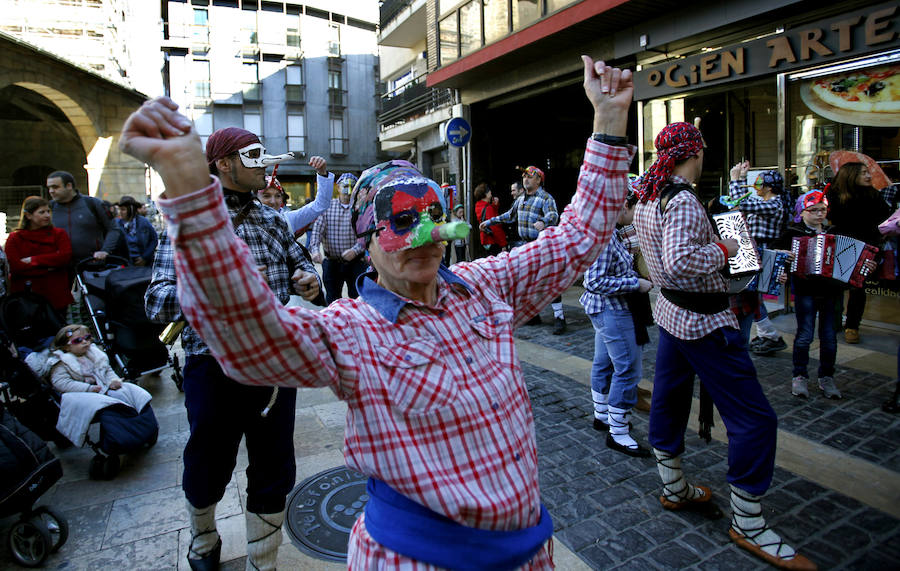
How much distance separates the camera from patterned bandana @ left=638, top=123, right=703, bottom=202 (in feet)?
10.1

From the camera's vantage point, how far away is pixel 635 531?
10.1 ft

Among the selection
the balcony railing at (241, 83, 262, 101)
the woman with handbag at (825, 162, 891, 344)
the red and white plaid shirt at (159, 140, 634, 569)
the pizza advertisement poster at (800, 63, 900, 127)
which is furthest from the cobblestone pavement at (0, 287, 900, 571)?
the balcony railing at (241, 83, 262, 101)

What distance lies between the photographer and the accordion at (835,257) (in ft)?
16.0

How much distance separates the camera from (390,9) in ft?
69.1

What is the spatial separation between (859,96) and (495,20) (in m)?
7.85

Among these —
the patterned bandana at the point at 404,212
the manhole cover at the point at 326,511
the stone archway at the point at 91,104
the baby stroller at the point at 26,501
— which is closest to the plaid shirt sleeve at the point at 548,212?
the manhole cover at the point at 326,511

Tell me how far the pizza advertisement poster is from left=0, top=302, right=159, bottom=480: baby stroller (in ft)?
28.1

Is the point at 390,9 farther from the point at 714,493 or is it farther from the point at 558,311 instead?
the point at 714,493

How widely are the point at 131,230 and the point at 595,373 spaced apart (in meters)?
7.02

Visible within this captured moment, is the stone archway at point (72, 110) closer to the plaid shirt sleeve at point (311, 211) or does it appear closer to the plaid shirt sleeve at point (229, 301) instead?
the plaid shirt sleeve at point (311, 211)

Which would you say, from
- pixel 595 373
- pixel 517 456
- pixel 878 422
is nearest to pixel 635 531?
pixel 595 373

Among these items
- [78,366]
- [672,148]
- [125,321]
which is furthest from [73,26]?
[672,148]

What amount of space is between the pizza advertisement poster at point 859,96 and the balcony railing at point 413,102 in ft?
35.0

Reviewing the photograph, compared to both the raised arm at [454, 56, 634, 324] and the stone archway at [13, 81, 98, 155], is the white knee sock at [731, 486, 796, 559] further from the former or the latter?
the stone archway at [13, 81, 98, 155]
